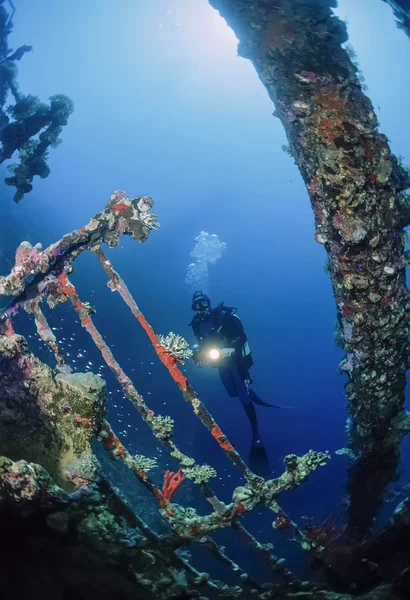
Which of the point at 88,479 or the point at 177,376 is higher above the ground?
the point at 177,376

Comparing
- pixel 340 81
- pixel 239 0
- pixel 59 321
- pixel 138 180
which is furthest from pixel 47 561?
pixel 138 180

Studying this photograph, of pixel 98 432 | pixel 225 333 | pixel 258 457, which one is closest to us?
pixel 98 432

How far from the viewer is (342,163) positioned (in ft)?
10.0

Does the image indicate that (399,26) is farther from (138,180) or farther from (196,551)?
(138,180)

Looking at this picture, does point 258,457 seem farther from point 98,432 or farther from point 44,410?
point 44,410

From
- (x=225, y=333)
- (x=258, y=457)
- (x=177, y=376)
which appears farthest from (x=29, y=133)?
(x=258, y=457)

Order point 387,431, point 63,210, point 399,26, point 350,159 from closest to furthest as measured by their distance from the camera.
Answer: point 350,159 → point 387,431 → point 399,26 → point 63,210

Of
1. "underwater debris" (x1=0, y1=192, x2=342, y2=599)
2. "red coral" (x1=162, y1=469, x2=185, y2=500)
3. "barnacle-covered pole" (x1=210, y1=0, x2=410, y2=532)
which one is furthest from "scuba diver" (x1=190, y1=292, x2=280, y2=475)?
"barnacle-covered pole" (x1=210, y1=0, x2=410, y2=532)

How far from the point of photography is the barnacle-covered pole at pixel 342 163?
3078mm

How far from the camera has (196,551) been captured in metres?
13.8

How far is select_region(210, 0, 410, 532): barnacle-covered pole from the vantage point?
121 inches

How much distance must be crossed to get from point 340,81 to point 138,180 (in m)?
102

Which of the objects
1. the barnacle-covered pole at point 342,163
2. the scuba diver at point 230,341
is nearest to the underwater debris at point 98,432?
the barnacle-covered pole at point 342,163

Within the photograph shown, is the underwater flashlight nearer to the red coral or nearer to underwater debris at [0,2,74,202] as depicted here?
the red coral
